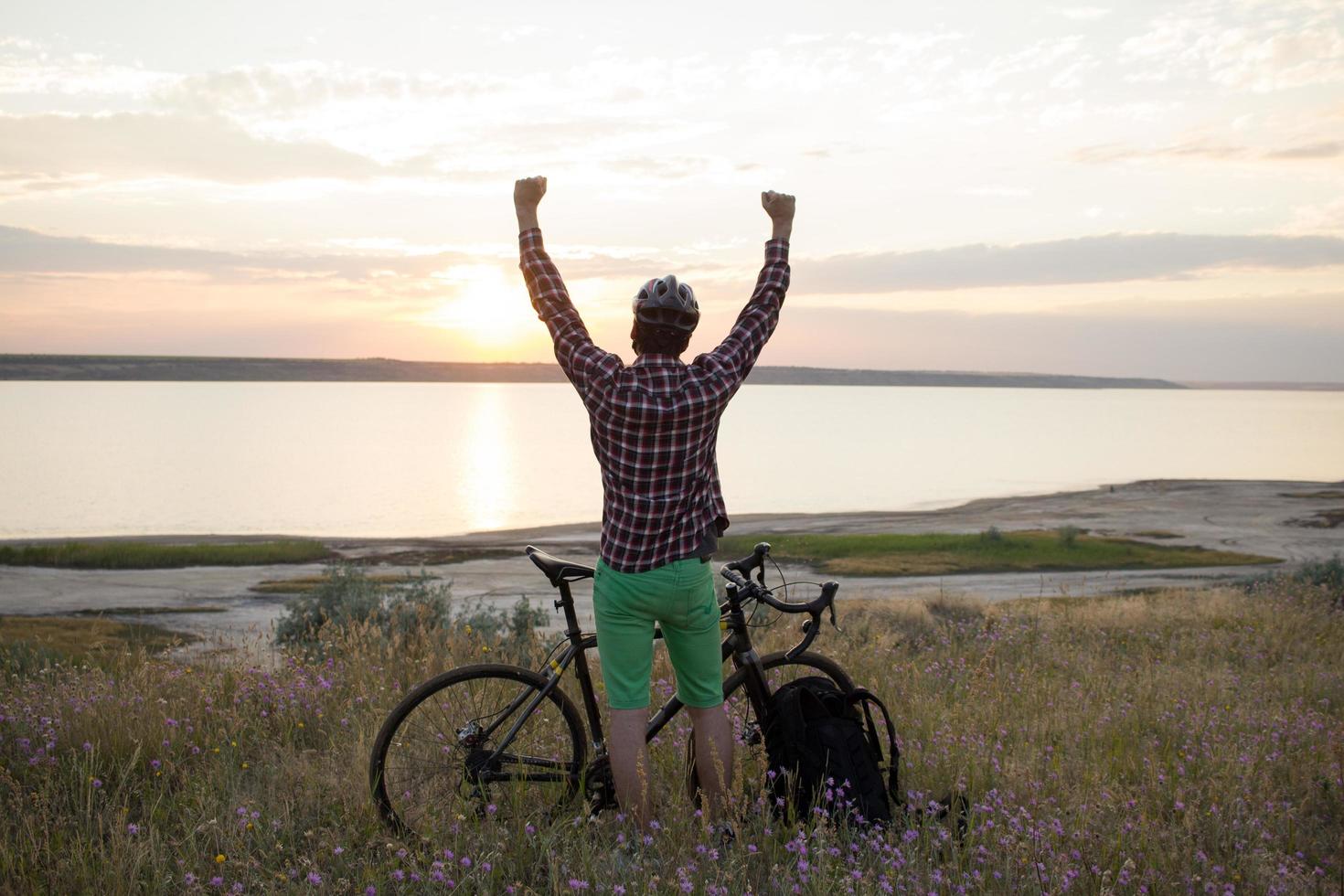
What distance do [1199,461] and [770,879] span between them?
4039 inches

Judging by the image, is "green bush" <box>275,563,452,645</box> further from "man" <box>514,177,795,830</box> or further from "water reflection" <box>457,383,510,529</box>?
"water reflection" <box>457,383,510,529</box>

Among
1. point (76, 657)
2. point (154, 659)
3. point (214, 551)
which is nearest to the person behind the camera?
point (154, 659)

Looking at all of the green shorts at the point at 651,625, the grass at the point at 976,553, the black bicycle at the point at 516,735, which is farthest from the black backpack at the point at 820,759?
the grass at the point at 976,553

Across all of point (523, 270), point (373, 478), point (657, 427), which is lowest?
point (373, 478)

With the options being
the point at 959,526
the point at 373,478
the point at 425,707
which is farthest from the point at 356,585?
the point at 373,478

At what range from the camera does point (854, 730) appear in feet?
14.8

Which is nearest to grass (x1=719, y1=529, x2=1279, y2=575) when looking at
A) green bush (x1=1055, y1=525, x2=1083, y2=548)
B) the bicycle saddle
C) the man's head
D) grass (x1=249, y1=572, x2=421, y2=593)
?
green bush (x1=1055, y1=525, x2=1083, y2=548)

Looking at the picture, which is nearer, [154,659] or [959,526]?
[154,659]

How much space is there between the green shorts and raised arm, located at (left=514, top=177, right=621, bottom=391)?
80cm

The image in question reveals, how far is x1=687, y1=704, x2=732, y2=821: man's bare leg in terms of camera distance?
4.25 metres

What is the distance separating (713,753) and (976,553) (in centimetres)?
2591

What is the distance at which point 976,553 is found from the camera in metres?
28.6

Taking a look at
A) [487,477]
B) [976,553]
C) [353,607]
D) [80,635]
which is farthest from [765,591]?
[487,477]

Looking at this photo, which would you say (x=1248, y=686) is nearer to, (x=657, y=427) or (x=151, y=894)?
(x=657, y=427)
